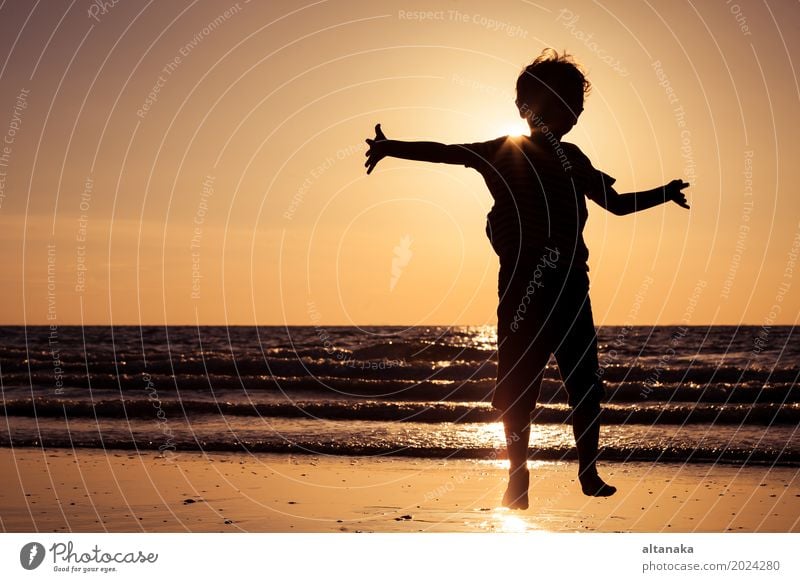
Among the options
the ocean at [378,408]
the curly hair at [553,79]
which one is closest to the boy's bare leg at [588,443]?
the curly hair at [553,79]

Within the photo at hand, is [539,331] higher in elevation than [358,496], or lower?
higher

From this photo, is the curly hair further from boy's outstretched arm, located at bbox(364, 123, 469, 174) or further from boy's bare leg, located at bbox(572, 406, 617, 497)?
boy's bare leg, located at bbox(572, 406, 617, 497)

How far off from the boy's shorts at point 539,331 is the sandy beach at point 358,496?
6.46 metres

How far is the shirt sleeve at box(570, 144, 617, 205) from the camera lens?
5.98 metres

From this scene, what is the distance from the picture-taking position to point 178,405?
26.9 metres

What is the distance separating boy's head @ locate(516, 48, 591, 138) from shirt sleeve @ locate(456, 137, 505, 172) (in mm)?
357

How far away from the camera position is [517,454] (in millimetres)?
6070

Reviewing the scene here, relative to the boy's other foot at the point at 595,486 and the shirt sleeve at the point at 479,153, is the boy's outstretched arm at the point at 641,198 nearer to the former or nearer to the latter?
the shirt sleeve at the point at 479,153

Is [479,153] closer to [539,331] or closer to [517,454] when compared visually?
[539,331]

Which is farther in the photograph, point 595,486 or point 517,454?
point 595,486

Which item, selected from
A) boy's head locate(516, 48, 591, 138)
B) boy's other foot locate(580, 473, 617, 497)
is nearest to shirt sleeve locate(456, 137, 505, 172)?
boy's head locate(516, 48, 591, 138)

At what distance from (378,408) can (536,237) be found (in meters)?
20.7

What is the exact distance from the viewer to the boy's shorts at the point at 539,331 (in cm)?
580

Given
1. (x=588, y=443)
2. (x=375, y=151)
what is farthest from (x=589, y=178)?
(x=588, y=443)
